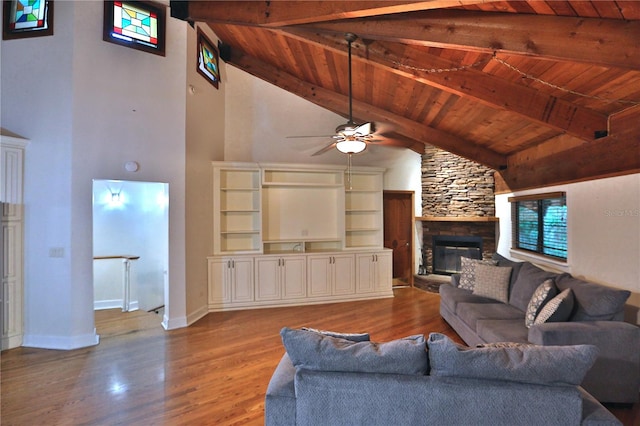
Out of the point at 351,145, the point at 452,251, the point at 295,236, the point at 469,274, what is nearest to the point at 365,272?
the point at 295,236

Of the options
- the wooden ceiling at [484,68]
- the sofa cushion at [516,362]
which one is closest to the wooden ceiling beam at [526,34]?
the wooden ceiling at [484,68]

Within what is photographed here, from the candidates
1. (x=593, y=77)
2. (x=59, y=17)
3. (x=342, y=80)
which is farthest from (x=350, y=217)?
(x=59, y=17)

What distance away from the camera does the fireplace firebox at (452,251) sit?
600 cm

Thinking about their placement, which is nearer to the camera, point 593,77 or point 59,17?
point 593,77

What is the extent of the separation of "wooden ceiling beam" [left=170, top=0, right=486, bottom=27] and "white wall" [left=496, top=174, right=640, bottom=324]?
2.58m

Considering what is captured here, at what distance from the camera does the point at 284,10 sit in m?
2.68

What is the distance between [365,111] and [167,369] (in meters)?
4.51

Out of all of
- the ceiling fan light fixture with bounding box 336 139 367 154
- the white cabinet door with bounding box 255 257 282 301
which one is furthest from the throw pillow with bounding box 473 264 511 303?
the white cabinet door with bounding box 255 257 282 301

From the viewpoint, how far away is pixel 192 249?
14.4ft

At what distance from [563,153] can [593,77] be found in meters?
1.38

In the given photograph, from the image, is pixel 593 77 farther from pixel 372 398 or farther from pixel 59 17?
pixel 59 17

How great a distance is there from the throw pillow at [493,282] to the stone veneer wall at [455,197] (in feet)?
6.97

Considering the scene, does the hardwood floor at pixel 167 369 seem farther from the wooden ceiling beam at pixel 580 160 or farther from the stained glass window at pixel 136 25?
the stained glass window at pixel 136 25

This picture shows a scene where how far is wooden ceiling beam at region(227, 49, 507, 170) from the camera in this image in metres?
4.94
